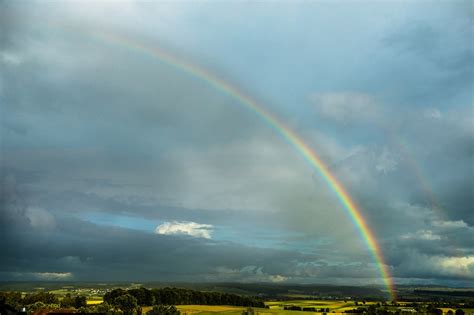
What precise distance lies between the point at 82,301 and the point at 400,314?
105421mm

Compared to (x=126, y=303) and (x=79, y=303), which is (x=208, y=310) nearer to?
(x=126, y=303)

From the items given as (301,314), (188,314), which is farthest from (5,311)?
(301,314)

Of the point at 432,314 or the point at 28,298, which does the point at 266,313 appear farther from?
the point at 28,298

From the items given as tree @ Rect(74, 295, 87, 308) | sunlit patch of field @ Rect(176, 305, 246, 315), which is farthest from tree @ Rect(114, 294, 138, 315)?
sunlit patch of field @ Rect(176, 305, 246, 315)

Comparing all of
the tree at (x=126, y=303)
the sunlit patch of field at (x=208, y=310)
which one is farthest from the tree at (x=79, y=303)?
the sunlit patch of field at (x=208, y=310)

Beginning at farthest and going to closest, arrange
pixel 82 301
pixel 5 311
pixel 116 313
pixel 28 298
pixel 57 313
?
1. pixel 28 298
2. pixel 82 301
3. pixel 116 313
4. pixel 57 313
5. pixel 5 311

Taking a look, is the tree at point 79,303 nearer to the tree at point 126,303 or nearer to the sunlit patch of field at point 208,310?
the tree at point 126,303

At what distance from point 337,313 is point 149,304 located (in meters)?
77.6

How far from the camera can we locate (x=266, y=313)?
148 metres

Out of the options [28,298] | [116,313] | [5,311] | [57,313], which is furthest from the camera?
[28,298]

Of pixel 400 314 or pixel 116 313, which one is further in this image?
pixel 400 314

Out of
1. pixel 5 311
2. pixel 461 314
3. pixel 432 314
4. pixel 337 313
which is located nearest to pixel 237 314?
pixel 337 313

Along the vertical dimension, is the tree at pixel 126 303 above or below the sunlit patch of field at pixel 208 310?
above

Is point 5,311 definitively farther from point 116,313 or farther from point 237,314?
A: point 237,314
